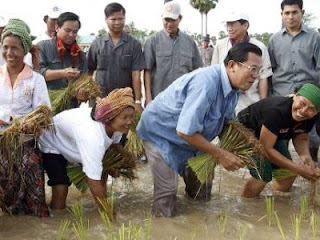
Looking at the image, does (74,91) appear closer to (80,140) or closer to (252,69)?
(80,140)

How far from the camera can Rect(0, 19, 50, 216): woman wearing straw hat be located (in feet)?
10.5

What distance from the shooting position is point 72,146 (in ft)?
11.2

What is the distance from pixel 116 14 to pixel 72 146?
1.66 meters

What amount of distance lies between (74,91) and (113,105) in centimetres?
104

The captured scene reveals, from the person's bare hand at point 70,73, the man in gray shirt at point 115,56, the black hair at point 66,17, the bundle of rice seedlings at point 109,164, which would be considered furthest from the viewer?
the man in gray shirt at point 115,56

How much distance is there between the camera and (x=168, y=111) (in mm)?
3396

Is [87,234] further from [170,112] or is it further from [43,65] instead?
[43,65]

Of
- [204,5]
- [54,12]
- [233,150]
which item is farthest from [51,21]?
[204,5]

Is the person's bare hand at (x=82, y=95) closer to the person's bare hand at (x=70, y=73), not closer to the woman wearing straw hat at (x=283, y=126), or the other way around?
the person's bare hand at (x=70, y=73)

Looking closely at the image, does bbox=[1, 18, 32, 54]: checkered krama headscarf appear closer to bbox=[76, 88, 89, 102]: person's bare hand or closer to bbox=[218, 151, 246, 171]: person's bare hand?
bbox=[76, 88, 89, 102]: person's bare hand

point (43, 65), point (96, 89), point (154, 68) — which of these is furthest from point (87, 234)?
point (154, 68)

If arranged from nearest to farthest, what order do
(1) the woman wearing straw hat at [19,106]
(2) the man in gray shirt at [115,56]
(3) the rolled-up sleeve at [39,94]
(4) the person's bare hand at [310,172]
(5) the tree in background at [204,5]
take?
(1) the woman wearing straw hat at [19,106]
(3) the rolled-up sleeve at [39,94]
(4) the person's bare hand at [310,172]
(2) the man in gray shirt at [115,56]
(5) the tree in background at [204,5]

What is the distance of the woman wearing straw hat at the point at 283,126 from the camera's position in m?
3.29

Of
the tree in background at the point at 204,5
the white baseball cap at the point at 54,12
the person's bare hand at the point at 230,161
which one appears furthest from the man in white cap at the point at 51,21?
the tree in background at the point at 204,5
